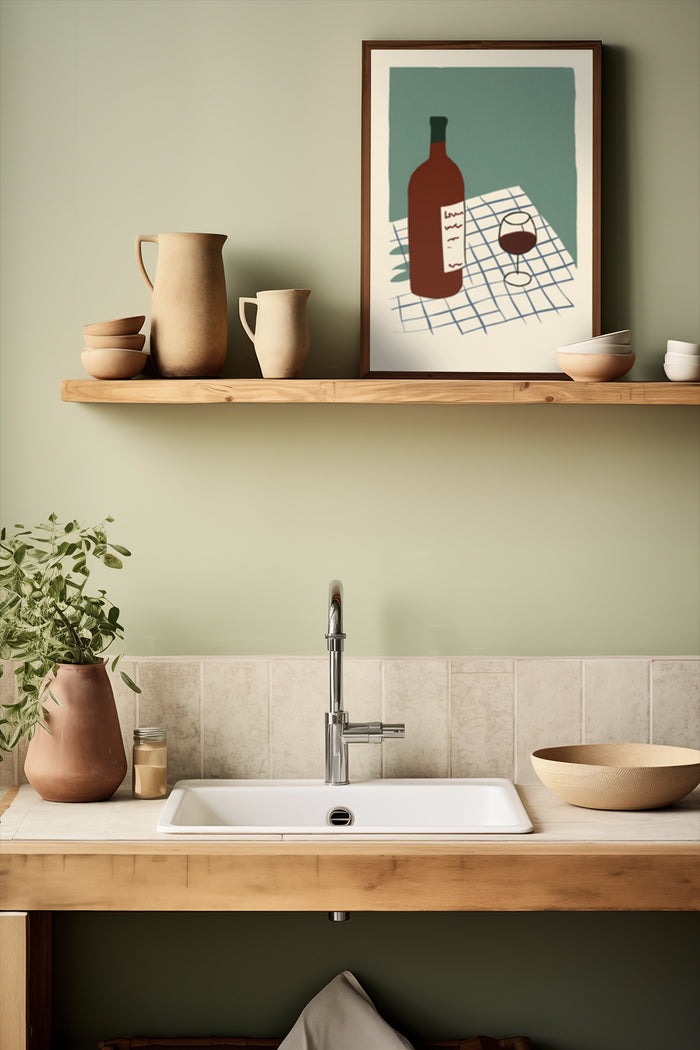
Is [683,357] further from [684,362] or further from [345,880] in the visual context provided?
[345,880]

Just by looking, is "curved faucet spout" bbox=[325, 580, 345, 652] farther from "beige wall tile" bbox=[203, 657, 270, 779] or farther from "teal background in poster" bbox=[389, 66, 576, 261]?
"teal background in poster" bbox=[389, 66, 576, 261]

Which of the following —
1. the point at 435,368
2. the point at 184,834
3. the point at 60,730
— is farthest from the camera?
the point at 435,368

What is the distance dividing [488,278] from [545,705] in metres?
0.90

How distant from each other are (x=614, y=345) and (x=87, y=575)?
3.66 feet

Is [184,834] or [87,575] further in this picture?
[87,575]

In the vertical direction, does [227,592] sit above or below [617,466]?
below

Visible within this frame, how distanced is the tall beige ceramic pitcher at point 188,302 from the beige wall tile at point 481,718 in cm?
82

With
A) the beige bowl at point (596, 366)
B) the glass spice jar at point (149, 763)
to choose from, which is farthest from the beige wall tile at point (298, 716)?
the beige bowl at point (596, 366)

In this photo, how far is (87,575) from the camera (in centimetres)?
205

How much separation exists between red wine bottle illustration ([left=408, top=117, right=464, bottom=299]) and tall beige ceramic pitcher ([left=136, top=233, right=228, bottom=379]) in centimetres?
40

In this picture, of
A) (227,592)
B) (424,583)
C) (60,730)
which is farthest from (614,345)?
(60,730)

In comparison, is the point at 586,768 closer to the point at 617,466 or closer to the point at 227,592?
the point at 617,466

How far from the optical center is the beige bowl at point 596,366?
2020 millimetres

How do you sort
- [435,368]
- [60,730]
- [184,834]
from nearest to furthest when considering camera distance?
1. [184,834]
2. [60,730]
3. [435,368]
